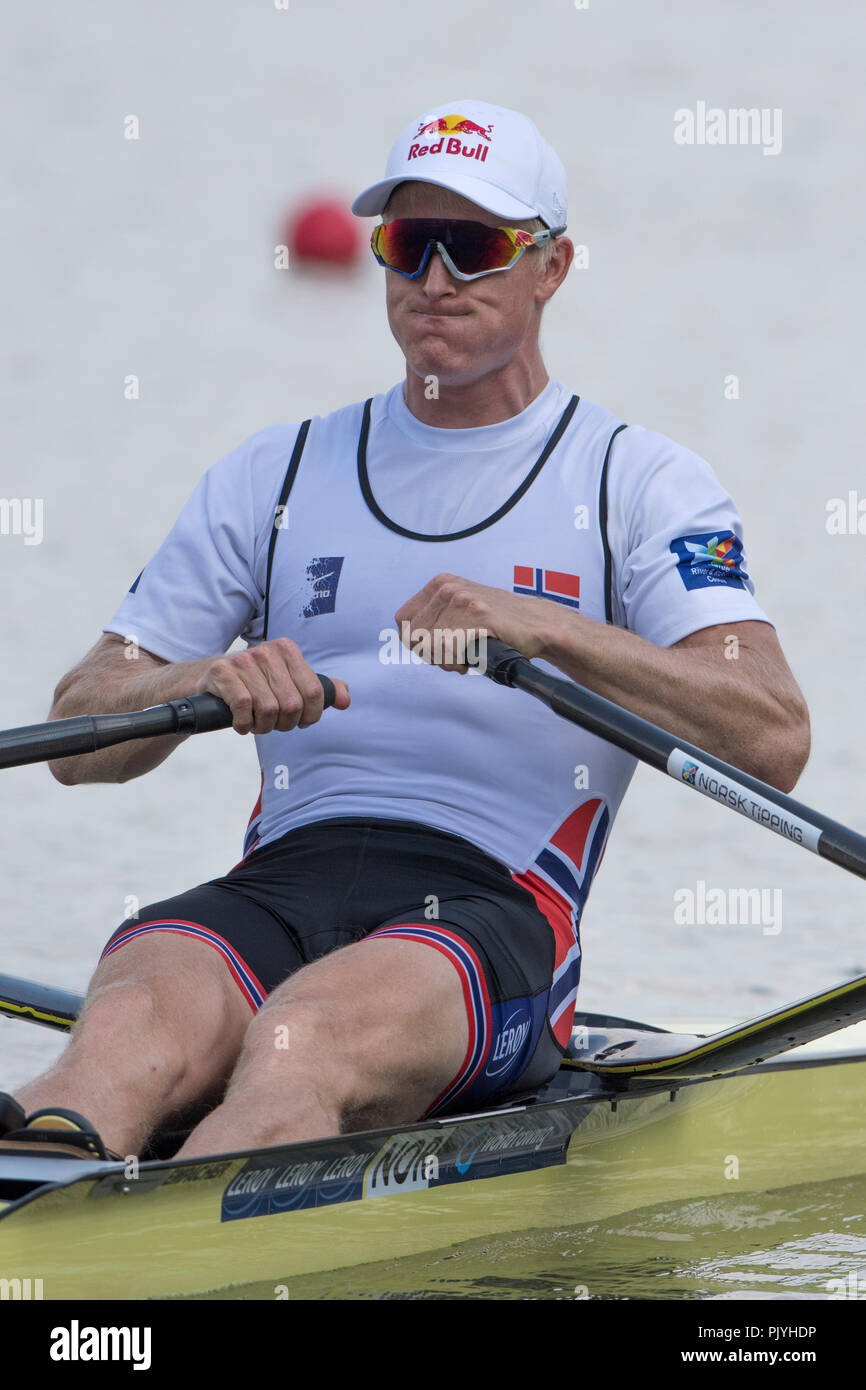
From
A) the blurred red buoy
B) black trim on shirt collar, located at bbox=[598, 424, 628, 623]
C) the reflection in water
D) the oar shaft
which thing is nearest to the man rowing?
black trim on shirt collar, located at bbox=[598, 424, 628, 623]

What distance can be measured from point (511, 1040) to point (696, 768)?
505 millimetres

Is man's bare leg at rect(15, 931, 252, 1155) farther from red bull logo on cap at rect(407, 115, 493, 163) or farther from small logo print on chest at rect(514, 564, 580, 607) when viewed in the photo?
red bull logo on cap at rect(407, 115, 493, 163)

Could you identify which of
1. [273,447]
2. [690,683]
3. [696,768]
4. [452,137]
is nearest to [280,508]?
[273,447]

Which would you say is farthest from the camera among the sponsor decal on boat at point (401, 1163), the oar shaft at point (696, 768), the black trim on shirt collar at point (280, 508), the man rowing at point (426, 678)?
the black trim on shirt collar at point (280, 508)

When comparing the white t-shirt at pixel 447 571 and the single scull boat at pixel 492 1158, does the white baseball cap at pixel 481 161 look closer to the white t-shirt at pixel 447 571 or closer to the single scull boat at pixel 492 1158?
the white t-shirt at pixel 447 571

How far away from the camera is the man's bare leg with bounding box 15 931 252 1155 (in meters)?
2.53

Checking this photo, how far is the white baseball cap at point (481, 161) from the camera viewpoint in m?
3.23

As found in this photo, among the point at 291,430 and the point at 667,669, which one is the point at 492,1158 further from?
the point at 291,430

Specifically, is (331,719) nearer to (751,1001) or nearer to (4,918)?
(751,1001)

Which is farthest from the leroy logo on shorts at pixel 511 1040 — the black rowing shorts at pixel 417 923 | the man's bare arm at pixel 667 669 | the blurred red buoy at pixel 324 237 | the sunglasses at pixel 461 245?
the blurred red buoy at pixel 324 237

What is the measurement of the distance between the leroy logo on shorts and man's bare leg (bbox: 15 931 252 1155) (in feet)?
1.24

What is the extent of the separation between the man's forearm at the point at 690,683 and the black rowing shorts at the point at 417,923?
348mm
